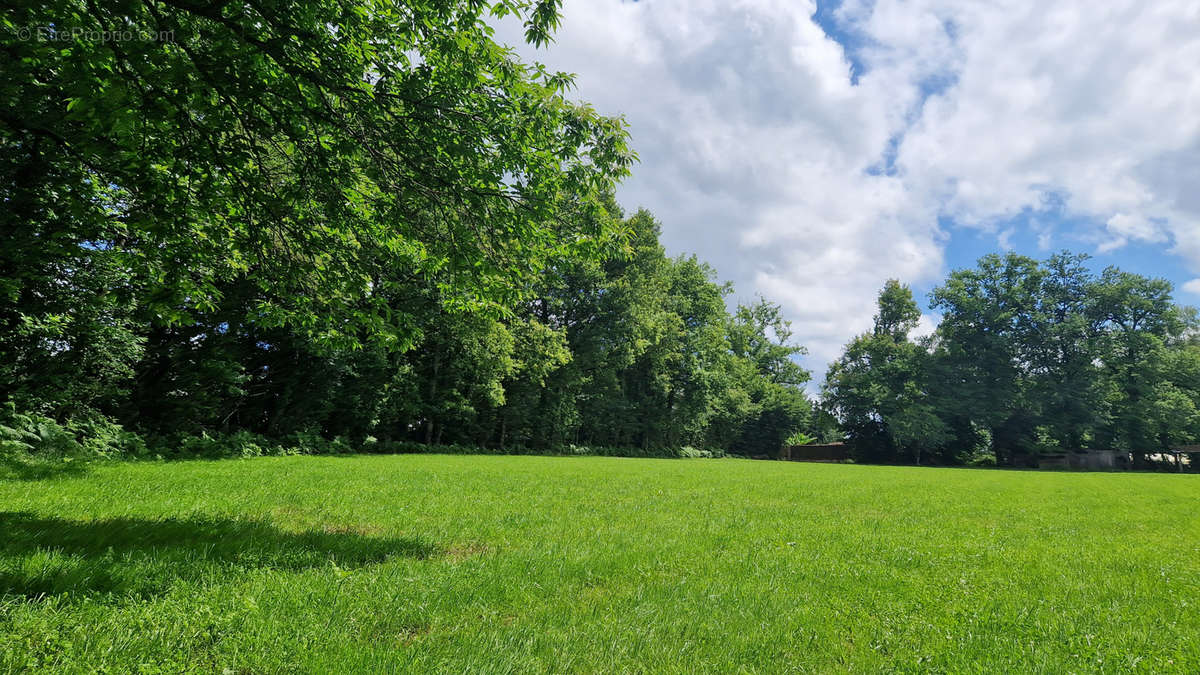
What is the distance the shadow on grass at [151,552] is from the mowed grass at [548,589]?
0.03 m

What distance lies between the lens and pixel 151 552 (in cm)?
473

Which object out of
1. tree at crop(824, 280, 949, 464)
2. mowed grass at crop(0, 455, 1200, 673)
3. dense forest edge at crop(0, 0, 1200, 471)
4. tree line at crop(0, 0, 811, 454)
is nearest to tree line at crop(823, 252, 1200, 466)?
tree at crop(824, 280, 949, 464)

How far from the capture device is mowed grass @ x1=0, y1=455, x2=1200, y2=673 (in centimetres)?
321

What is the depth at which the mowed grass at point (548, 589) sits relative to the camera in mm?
3211

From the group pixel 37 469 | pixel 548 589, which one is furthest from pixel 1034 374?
pixel 37 469

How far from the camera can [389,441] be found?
27.5 meters

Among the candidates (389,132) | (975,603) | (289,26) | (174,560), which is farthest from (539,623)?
(289,26)

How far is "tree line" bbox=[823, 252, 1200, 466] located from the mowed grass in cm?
4901

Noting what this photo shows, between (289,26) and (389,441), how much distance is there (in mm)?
25194

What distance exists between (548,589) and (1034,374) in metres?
62.9

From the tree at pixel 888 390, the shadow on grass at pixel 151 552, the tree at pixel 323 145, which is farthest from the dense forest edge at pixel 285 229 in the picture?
the tree at pixel 888 390

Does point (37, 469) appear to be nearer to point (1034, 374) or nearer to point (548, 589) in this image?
point (548, 589)

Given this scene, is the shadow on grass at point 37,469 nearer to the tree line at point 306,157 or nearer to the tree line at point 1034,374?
the tree line at point 306,157

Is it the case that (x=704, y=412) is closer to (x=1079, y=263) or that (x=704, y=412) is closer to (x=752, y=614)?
(x=1079, y=263)
